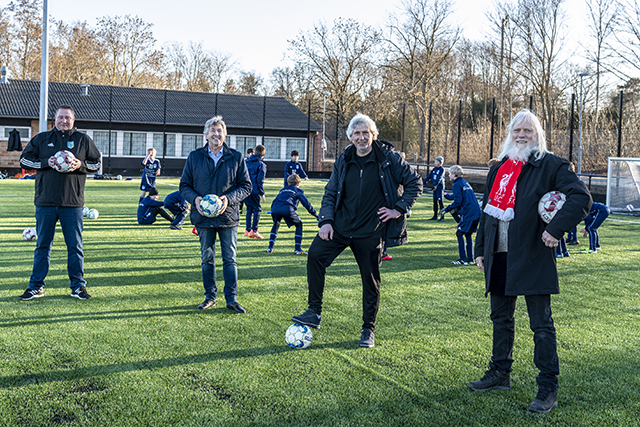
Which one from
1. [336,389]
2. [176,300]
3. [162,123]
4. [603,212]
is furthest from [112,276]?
[162,123]

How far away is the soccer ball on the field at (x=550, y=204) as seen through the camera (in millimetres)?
3416

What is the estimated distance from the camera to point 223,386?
3754 mm

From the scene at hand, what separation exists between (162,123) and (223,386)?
35.3 m

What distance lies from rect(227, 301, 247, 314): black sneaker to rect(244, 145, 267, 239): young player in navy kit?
5418 mm

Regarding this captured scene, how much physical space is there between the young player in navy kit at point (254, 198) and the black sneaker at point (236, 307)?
542 cm

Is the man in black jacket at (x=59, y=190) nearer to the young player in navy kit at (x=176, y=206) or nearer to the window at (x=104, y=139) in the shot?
the young player in navy kit at (x=176, y=206)

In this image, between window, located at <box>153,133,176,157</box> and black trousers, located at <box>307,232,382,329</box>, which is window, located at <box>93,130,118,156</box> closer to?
window, located at <box>153,133,176,157</box>

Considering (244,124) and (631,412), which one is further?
(244,124)

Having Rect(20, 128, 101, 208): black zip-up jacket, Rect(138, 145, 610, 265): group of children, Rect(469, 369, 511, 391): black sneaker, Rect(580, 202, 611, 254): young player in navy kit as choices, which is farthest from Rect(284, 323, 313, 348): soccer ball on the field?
Rect(580, 202, 611, 254): young player in navy kit

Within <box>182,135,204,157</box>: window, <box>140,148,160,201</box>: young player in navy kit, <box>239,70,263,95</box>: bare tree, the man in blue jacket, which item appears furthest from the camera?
<box>239,70,263,95</box>: bare tree

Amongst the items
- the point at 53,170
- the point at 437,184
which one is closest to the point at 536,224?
the point at 53,170

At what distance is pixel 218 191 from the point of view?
550 centimetres

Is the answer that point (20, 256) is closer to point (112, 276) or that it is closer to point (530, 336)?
point (112, 276)

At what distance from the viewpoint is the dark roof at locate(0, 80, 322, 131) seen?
114 feet
